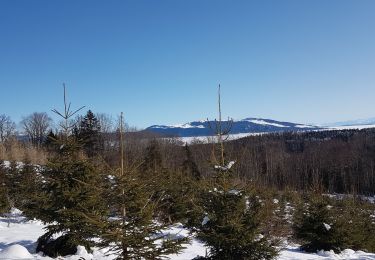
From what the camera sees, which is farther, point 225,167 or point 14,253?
point 14,253

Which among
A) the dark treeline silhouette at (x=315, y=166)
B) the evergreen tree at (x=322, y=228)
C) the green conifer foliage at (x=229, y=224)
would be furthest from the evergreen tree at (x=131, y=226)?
the dark treeline silhouette at (x=315, y=166)

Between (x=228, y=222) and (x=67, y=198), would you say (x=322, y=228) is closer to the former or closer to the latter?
(x=228, y=222)

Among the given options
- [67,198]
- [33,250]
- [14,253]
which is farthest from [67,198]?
[33,250]

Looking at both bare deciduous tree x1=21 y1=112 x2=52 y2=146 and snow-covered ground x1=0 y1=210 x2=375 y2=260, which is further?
bare deciduous tree x1=21 y1=112 x2=52 y2=146

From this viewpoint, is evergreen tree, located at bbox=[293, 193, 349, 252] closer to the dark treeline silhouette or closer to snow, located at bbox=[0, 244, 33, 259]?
snow, located at bbox=[0, 244, 33, 259]

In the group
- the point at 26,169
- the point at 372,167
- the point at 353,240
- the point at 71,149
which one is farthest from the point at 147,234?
the point at 372,167

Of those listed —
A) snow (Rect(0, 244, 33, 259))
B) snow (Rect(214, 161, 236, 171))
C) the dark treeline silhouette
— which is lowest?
the dark treeline silhouette

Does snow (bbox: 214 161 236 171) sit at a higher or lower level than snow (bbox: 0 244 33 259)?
higher

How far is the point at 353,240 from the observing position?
738 inches

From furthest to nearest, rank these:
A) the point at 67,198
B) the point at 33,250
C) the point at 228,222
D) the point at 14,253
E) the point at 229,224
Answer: the point at 33,250
the point at 67,198
the point at 14,253
the point at 228,222
the point at 229,224

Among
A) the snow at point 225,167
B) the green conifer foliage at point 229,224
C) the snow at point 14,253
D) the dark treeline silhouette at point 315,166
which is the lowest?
the dark treeline silhouette at point 315,166

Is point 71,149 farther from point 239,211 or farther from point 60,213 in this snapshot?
point 239,211

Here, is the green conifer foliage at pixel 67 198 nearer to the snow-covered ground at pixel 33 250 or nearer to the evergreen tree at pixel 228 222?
the snow-covered ground at pixel 33 250

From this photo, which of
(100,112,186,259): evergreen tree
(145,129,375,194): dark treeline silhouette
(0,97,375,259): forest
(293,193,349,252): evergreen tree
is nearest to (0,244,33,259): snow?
(0,97,375,259): forest
